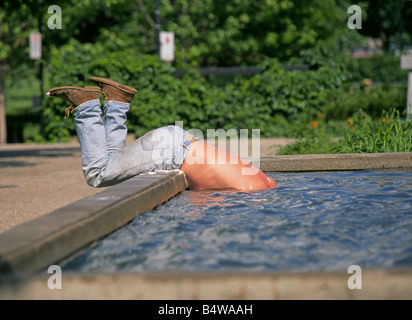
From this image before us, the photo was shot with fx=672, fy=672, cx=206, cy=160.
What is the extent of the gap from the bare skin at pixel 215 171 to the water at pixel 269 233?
127 millimetres

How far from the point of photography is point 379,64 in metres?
37.8

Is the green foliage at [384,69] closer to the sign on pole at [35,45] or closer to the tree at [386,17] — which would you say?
the tree at [386,17]

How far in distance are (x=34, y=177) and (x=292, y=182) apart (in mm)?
4559

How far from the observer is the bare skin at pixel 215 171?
5355mm

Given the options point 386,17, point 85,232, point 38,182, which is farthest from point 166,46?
point 386,17

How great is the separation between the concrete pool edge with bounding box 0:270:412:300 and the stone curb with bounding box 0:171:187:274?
1.08ft

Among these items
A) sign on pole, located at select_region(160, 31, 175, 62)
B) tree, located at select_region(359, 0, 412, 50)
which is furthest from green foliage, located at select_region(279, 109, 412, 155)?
tree, located at select_region(359, 0, 412, 50)

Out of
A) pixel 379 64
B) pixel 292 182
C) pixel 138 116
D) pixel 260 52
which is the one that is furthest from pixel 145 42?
pixel 292 182

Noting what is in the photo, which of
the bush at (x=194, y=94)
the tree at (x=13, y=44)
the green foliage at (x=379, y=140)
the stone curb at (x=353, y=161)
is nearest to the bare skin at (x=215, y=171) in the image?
the stone curb at (x=353, y=161)

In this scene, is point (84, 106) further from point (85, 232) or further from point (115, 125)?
point (85, 232)

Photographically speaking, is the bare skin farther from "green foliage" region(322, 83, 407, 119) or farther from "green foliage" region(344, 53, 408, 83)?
"green foliage" region(344, 53, 408, 83)

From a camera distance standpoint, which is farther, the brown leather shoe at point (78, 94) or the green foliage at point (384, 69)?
the green foliage at point (384, 69)

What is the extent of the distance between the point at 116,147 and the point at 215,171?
811mm

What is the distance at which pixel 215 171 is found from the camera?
538 cm
